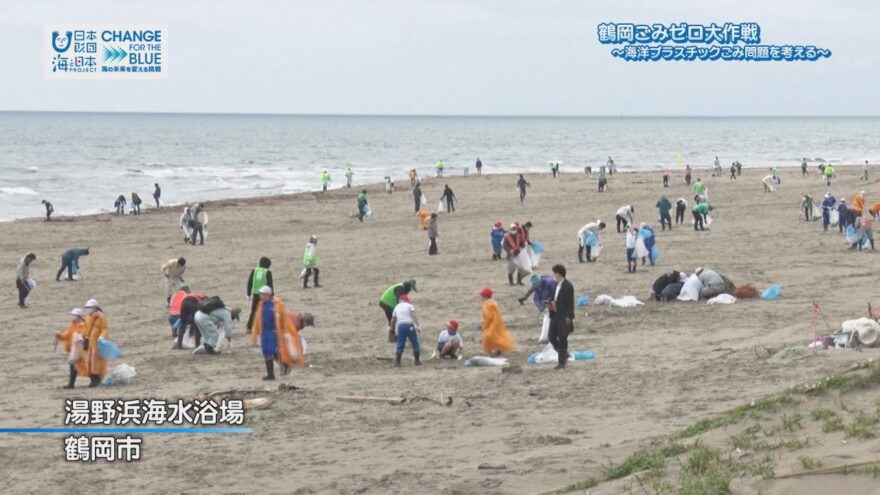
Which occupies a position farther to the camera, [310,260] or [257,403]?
[310,260]

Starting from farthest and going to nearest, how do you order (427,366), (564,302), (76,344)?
(427,366) → (76,344) → (564,302)

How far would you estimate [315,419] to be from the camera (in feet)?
38.9

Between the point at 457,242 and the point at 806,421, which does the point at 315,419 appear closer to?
the point at 806,421

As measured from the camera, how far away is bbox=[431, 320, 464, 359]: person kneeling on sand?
1532cm

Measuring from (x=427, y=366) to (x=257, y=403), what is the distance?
305 centimetres

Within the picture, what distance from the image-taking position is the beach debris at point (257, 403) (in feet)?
40.6

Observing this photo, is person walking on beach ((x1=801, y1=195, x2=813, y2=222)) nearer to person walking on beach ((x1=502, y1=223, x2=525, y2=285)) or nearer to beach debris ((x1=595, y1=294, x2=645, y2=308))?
person walking on beach ((x1=502, y1=223, x2=525, y2=285))

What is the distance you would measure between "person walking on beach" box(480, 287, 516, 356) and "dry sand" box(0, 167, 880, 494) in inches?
11.6

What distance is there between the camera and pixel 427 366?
14.9m

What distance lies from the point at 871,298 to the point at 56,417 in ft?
41.7

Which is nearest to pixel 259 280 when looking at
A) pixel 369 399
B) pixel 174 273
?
pixel 174 273

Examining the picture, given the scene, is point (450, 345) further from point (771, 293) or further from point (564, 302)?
point (771, 293)

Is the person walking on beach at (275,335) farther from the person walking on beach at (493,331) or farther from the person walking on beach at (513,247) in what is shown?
the person walking on beach at (513,247)

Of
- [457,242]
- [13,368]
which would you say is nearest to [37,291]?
[13,368]
